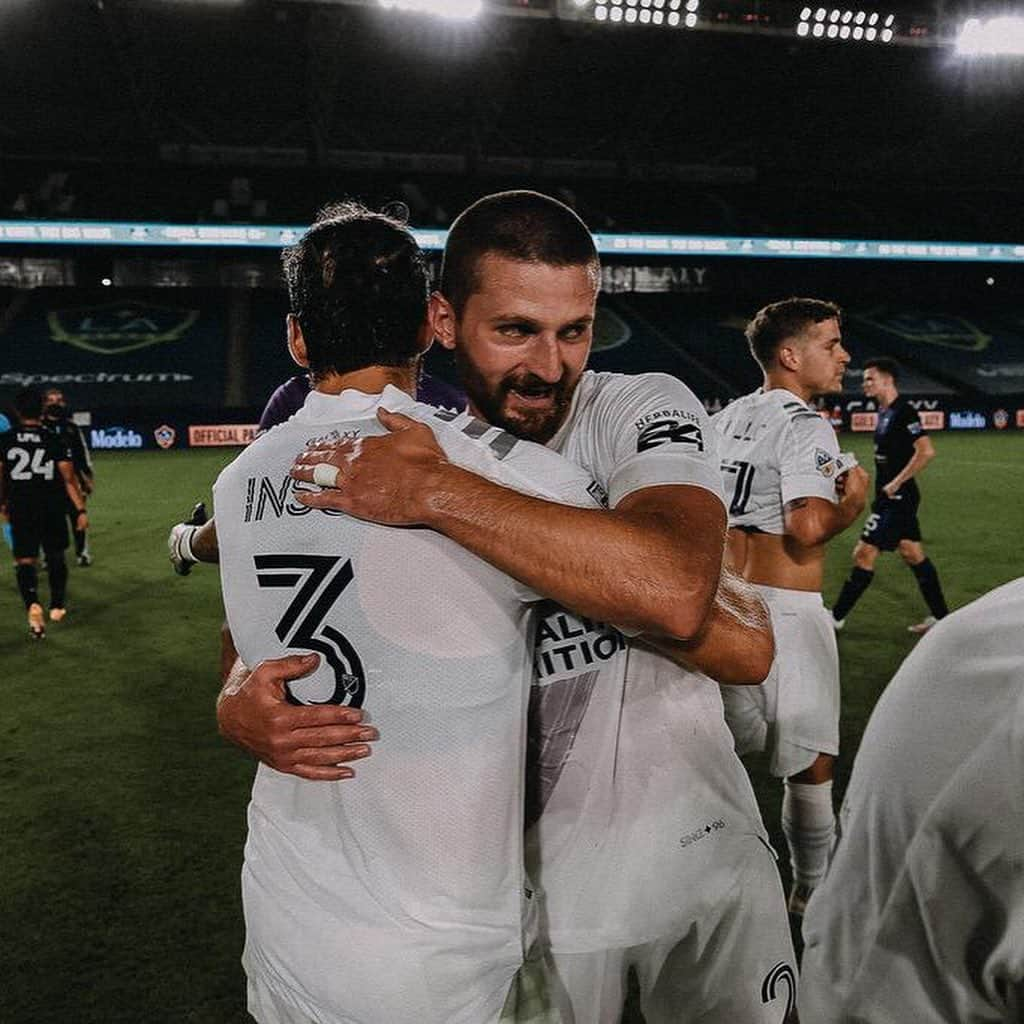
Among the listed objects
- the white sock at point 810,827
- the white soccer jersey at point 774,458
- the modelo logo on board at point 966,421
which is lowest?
the modelo logo on board at point 966,421

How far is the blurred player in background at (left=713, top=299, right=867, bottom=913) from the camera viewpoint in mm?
3395

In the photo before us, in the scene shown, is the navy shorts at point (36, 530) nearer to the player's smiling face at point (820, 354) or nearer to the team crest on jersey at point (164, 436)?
the player's smiling face at point (820, 354)

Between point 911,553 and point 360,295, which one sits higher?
point 360,295

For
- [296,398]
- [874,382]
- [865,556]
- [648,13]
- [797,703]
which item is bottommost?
[865,556]

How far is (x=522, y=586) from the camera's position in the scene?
1371mm

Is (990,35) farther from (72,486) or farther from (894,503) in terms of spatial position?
(72,486)

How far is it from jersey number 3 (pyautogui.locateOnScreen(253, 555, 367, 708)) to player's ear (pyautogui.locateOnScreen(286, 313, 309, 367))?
366 millimetres

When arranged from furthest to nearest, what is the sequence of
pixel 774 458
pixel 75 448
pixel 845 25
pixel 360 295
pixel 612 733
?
pixel 845 25 < pixel 75 448 < pixel 774 458 < pixel 612 733 < pixel 360 295

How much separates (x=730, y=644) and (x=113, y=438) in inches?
854

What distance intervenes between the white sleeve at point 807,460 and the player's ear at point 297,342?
2.46 meters

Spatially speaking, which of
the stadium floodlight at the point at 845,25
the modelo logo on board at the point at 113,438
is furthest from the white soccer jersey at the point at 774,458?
the stadium floodlight at the point at 845,25

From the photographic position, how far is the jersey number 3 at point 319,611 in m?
1.38

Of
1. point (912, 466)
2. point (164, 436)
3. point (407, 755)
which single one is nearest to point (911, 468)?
point (912, 466)

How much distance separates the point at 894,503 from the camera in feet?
24.8
